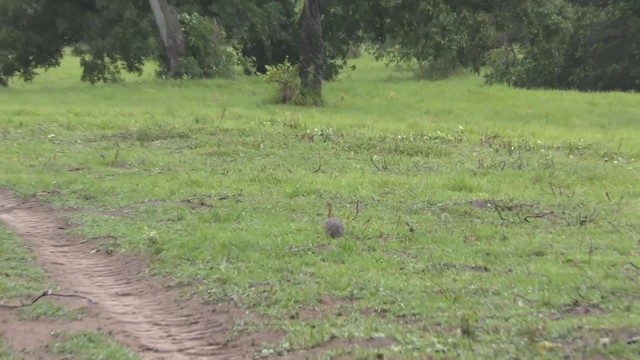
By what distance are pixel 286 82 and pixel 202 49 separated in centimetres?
584

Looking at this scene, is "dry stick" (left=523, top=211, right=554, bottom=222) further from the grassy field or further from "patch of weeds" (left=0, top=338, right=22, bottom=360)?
"patch of weeds" (left=0, top=338, right=22, bottom=360)

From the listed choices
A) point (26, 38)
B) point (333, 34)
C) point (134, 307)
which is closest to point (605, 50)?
point (333, 34)

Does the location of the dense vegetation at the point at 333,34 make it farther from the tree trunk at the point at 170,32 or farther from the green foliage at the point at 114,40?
the tree trunk at the point at 170,32

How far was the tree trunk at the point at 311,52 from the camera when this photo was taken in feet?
64.7

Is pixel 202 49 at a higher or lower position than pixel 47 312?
lower

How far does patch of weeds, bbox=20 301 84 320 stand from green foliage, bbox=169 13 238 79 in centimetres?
1832

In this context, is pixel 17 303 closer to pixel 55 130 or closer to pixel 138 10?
pixel 55 130

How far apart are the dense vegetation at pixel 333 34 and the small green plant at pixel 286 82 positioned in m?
2.05

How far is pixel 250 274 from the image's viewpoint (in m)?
6.71

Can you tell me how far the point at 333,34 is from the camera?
2775cm

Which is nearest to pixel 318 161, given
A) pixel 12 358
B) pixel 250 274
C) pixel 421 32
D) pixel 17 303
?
pixel 250 274

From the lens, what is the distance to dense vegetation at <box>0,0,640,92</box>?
2438 cm

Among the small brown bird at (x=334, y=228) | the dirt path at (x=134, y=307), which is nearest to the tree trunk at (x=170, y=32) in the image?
the dirt path at (x=134, y=307)

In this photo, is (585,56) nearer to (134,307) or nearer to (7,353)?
(134,307)
